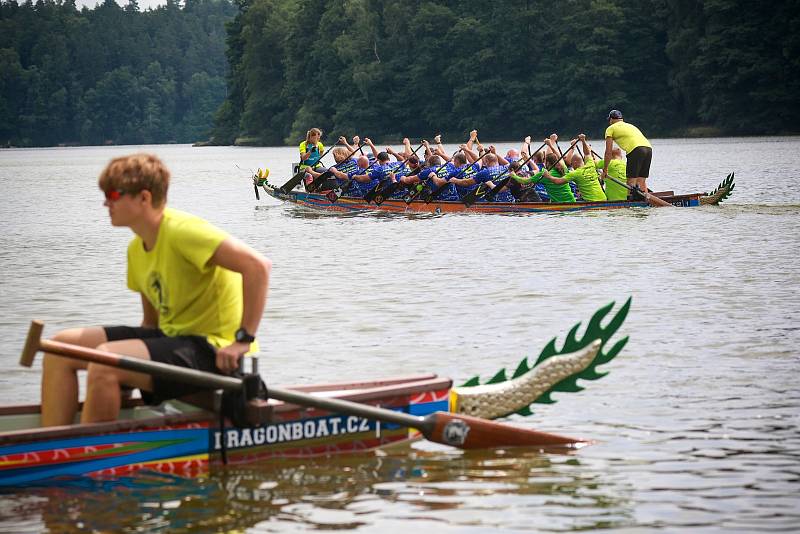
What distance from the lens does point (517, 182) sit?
27.5 meters

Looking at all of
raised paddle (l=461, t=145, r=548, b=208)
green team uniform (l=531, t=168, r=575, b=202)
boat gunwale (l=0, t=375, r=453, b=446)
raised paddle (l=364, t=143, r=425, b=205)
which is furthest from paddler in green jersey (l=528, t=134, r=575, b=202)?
boat gunwale (l=0, t=375, r=453, b=446)

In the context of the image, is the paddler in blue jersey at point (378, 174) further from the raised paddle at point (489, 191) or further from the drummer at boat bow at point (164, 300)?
the drummer at boat bow at point (164, 300)

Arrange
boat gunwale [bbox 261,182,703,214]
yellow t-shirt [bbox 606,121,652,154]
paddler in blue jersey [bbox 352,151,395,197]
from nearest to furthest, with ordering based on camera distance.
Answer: boat gunwale [bbox 261,182,703,214] → yellow t-shirt [bbox 606,121,652,154] → paddler in blue jersey [bbox 352,151,395,197]

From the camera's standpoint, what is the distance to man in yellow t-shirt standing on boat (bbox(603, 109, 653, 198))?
86.7 feet

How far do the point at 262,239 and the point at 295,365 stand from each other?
14.9 m

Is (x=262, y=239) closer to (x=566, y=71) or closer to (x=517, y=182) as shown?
(x=517, y=182)

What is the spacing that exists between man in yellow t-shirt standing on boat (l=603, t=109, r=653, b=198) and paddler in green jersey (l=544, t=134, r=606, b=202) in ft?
0.94

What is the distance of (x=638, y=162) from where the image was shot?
2666 cm

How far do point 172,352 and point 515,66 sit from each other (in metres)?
97.8

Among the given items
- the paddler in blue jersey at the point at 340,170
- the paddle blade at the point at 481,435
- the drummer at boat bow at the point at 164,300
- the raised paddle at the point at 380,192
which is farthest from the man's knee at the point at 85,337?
the paddler in blue jersey at the point at 340,170

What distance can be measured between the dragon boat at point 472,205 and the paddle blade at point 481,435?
17.3 m

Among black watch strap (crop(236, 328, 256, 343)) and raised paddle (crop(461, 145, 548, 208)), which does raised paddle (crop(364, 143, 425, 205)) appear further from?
black watch strap (crop(236, 328, 256, 343))

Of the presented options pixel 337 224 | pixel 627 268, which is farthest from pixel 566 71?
pixel 627 268

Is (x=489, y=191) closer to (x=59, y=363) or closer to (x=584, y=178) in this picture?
(x=584, y=178)
